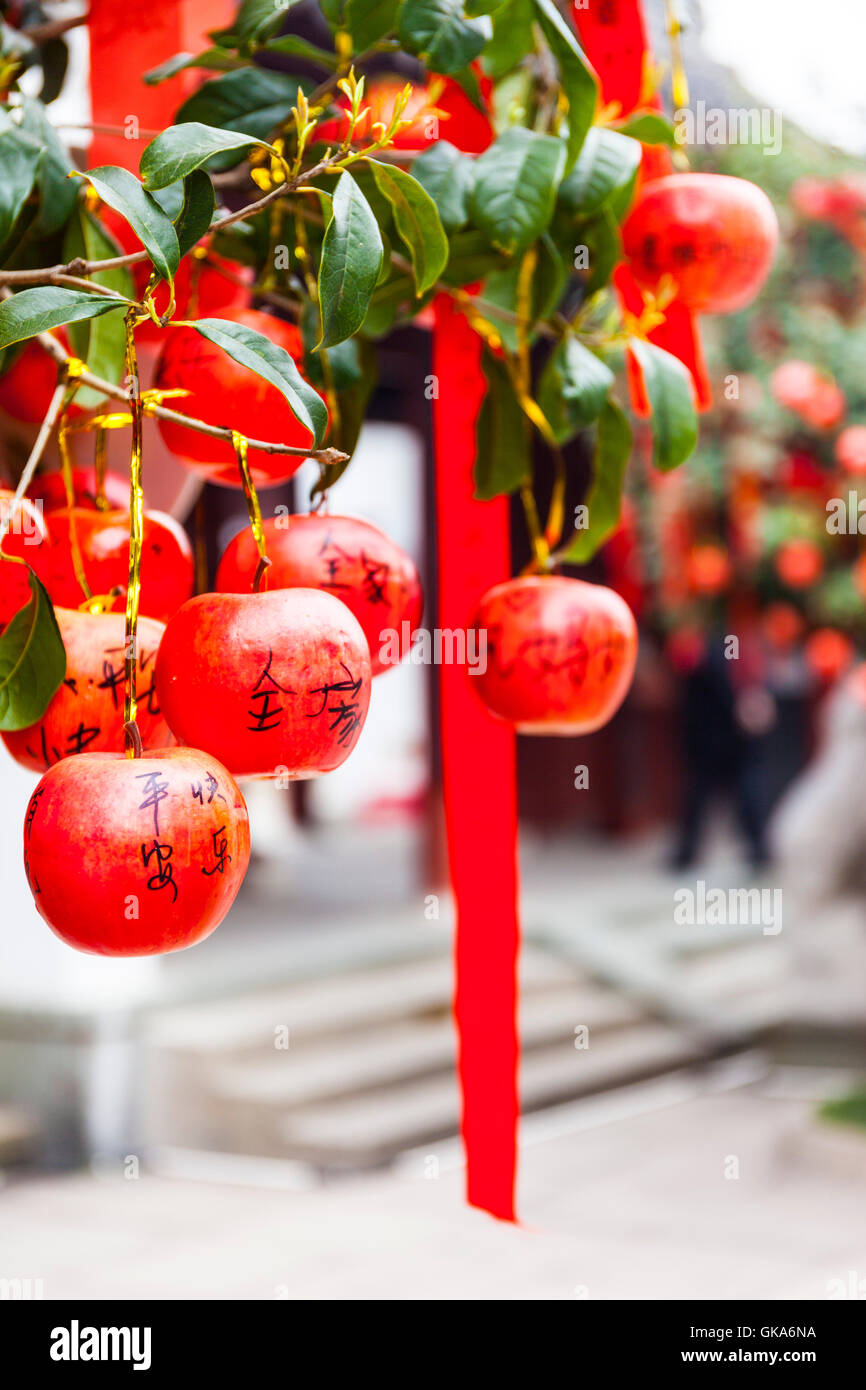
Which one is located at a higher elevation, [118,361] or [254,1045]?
[118,361]

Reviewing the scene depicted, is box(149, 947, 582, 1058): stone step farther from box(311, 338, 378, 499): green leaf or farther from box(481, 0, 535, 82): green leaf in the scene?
box(481, 0, 535, 82): green leaf

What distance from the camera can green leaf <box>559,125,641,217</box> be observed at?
821 mm

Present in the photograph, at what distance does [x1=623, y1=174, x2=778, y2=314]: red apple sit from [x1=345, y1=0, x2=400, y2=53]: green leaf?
9.9 inches

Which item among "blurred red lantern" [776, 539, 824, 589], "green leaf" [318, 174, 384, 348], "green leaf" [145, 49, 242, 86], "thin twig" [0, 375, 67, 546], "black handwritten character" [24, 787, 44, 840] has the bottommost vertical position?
"black handwritten character" [24, 787, 44, 840]

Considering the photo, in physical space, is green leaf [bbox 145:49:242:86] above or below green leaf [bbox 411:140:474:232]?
above

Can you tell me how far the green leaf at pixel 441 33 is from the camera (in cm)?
72

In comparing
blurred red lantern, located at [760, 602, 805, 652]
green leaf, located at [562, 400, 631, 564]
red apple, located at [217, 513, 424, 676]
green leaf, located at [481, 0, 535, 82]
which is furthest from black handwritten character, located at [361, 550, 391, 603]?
blurred red lantern, located at [760, 602, 805, 652]

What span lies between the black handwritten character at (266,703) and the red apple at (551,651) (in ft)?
0.96
